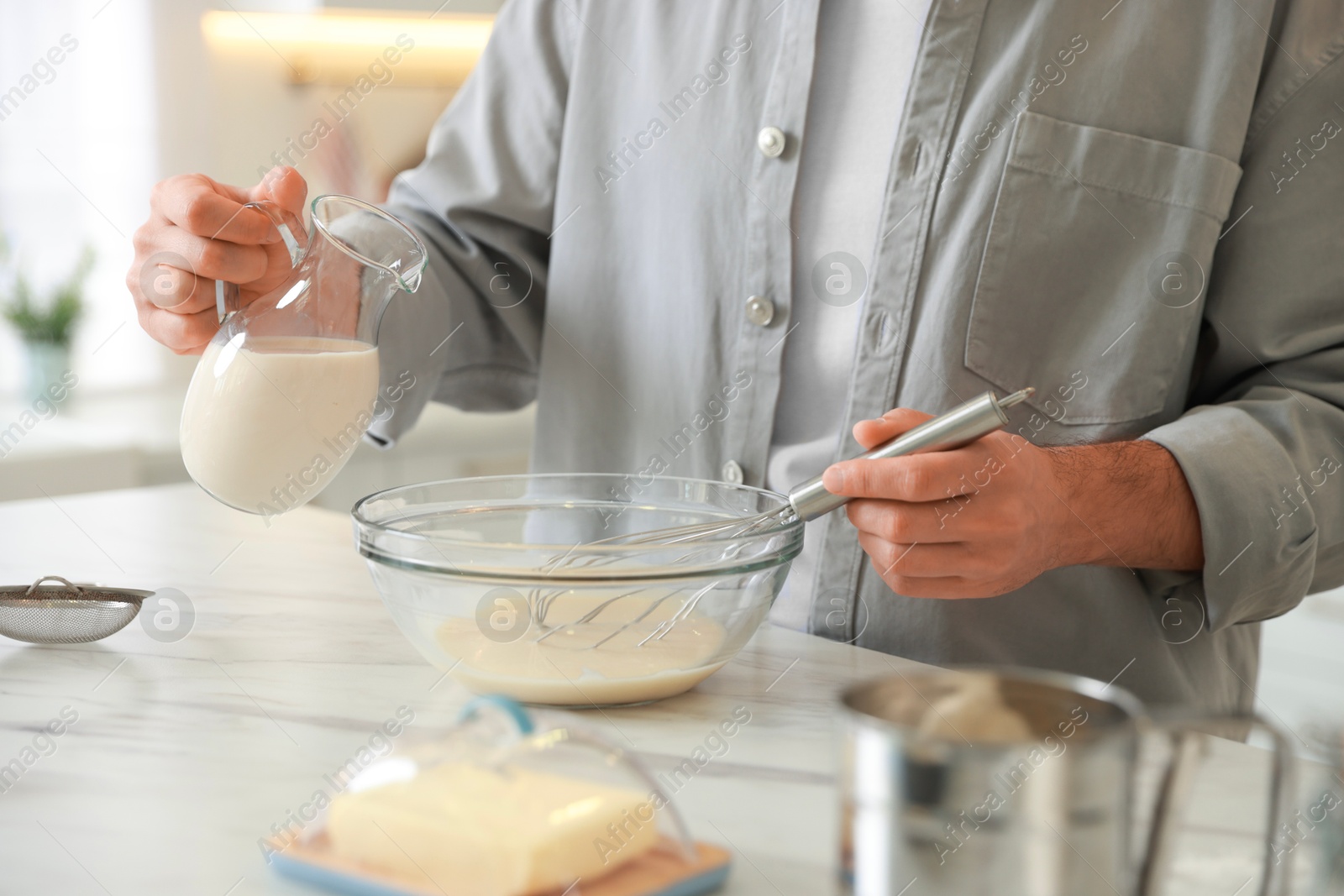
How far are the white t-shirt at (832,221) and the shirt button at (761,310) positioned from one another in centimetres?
2

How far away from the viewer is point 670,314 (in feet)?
3.95

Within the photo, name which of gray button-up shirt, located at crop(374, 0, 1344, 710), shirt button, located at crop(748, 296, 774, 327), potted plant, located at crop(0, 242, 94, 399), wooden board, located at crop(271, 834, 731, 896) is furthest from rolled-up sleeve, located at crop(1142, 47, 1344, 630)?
potted plant, located at crop(0, 242, 94, 399)

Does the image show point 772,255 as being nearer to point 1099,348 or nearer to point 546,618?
point 1099,348

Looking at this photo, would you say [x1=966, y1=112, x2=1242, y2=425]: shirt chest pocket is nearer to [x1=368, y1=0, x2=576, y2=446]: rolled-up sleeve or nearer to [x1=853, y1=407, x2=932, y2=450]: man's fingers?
[x1=853, y1=407, x2=932, y2=450]: man's fingers

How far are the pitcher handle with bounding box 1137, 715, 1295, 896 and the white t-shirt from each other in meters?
0.72

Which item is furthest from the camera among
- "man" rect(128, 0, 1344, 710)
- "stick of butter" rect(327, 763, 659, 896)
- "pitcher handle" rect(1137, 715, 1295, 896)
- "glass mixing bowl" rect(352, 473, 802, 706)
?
"man" rect(128, 0, 1344, 710)

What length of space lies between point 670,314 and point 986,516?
1.63 feet

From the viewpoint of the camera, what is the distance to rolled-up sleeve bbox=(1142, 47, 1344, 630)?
36.5 inches

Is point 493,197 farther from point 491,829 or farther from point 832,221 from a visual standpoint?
point 491,829

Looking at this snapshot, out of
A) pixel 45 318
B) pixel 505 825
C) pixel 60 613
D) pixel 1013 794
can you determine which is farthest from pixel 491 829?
pixel 45 318

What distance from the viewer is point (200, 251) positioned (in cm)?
88

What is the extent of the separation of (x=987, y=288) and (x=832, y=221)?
0.57 ft

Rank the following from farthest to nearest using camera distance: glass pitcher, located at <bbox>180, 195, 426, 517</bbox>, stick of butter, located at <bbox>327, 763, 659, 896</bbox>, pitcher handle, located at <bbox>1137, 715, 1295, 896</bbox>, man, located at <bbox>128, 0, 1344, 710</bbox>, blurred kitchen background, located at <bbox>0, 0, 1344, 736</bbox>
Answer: blurred kitchen background, located at <bbox>0, 0, 1344, 736</bbox> < man, located at <bbox>128, 0, 1344, 710</bbox> < glass pitcher, located at <bbox>180, 195, 426, 517</bbox> < stick of butter, located at <bbox>327, 763, 659, 896</bbox> < pitcher handle, located at <bbox>1137, 715, 1295, 896</bbox>

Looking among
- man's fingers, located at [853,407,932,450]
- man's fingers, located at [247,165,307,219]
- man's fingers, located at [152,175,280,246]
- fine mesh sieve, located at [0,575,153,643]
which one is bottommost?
fine mesh sieve, located at [0,575,153,643]
